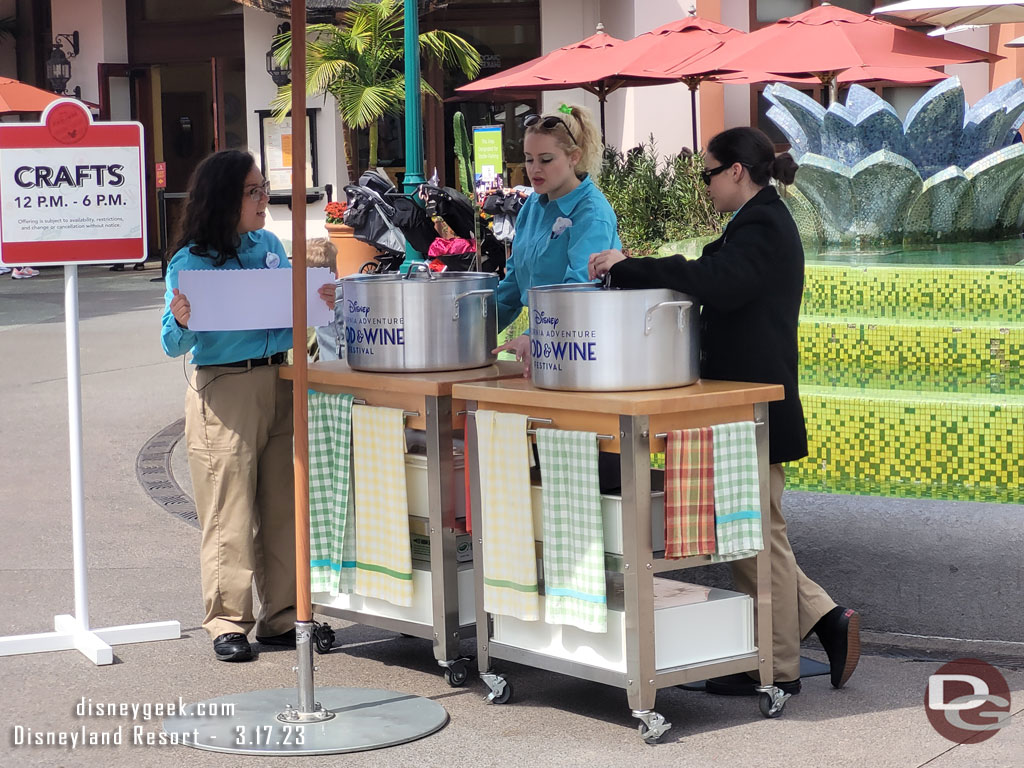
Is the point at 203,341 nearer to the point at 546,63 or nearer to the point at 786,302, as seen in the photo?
the point at 786,302

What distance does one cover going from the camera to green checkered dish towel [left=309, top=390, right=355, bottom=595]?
4836mm

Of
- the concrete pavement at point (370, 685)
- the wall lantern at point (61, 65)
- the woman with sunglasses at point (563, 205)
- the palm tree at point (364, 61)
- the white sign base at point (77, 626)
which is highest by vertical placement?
the wall lantern at point (61, 65)

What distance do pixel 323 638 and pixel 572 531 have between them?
1423 millimetres

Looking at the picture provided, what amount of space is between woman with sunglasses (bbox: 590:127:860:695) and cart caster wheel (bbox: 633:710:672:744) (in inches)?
20.8

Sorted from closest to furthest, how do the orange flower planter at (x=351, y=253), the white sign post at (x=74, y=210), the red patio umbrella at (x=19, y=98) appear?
the white sign post at (x=74, y=210) < the orange flower planter at (x=351, y=253) < the red patio umbrella at (x=19, y=98)

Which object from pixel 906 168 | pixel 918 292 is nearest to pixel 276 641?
pixel 918 292

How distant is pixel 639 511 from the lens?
13.2ft

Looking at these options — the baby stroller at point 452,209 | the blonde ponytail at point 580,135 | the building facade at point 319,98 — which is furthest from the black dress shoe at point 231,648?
the building facade at point 319,98

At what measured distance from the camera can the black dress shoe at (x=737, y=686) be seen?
4.47m

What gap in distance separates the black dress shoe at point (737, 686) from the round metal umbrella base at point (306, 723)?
0.88 meters

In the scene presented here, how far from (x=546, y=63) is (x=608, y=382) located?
40.8ft

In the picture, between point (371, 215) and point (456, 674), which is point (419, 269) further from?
point (371, 215)

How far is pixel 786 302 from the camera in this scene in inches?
173

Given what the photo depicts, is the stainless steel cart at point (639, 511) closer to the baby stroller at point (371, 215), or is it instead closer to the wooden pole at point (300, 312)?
the wooden pole at point (300, 312)
